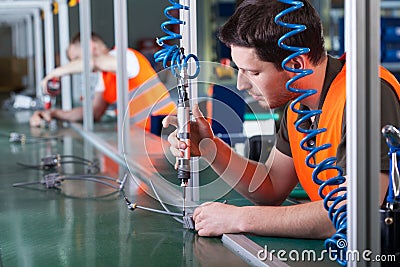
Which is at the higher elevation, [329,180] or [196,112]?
[196,112]

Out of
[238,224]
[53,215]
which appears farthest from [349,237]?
[53,215]

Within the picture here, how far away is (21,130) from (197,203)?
2.93 m

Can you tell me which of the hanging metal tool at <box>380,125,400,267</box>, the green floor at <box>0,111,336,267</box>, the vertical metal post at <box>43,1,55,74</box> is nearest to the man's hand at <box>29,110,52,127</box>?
the vertical metal post at <box>43,1,55,74</box>

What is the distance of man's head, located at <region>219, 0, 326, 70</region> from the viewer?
1620mm

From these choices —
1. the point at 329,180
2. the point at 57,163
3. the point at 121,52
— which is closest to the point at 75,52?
the point at 121,52

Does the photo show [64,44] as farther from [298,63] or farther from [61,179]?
[298,63]

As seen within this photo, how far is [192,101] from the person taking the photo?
1.84 metres

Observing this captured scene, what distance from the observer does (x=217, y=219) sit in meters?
1.77

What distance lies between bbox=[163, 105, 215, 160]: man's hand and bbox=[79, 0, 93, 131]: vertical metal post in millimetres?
2566

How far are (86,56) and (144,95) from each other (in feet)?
7.48

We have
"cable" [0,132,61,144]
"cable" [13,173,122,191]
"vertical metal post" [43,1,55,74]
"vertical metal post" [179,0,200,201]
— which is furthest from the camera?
"vertical metal post" [43,1,55,74]

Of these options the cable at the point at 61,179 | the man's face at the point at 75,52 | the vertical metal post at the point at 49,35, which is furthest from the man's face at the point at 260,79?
the vertical metal post at the point at 49,35

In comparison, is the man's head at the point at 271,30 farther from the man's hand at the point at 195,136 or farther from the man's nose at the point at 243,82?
the man's hand at the point at 195,136

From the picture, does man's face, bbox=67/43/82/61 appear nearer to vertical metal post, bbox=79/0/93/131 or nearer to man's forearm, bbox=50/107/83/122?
man's forearm, bbox=50/107/83/122
